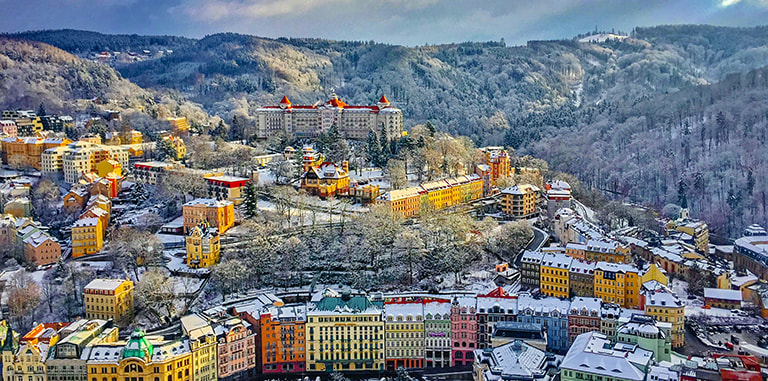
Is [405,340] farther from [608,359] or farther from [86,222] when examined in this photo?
[86,222]

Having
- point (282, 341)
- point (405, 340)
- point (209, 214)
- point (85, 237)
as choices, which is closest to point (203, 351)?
point (282, 341)

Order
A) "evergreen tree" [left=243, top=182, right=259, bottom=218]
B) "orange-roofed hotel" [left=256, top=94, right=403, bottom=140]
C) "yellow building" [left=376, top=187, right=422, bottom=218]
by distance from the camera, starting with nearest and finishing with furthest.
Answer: "evergreen tree" [left=243, top=182, right=259, bottom=218] → "yellow building" [left=376, top=187, right=422, bottom=218] → "orange-roofed hotel" [left=256, top=94, right=403, bottom=140]

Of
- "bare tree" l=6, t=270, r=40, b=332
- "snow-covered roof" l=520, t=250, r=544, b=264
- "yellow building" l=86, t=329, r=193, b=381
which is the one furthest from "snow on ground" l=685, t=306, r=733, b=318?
"bare tree" l=6, t=270, r=40, b=332

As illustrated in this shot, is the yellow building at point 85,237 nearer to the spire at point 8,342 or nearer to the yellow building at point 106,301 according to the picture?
the yellow building at point 106,301

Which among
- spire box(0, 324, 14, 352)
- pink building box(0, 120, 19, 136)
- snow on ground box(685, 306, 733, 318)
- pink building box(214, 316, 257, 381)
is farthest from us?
pink building box(0, 120, 19, 136)

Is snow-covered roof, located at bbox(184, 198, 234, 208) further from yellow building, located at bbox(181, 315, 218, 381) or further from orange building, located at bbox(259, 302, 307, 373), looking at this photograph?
yellow building, located at bbox(181, 315, 218, 381)

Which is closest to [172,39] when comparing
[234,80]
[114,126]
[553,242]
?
[234,80]

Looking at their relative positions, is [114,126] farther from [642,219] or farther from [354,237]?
[642,219]
